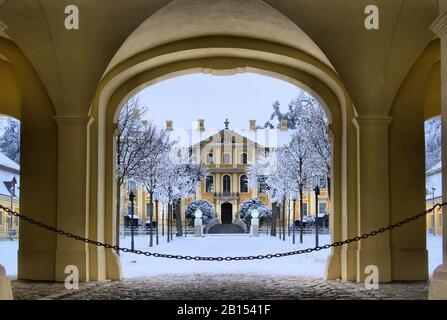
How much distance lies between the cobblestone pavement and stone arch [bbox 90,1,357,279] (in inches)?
53.6

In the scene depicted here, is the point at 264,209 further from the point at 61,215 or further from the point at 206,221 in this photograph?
the point at 61,215

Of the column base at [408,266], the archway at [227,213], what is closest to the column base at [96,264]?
the column base at [408,266]

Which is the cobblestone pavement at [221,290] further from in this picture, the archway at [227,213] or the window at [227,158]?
the window at [227,158]

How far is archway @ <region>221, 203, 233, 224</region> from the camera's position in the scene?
75.4 meters

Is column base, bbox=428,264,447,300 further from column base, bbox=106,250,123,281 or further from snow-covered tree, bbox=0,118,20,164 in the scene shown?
snow-covered tree, bbox=0,118,20,164

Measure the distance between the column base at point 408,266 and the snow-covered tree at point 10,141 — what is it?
4399 centimetres

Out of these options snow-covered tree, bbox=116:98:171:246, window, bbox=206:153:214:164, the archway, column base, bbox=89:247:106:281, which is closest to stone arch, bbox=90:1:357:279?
column base, bbox=89:247:106:281

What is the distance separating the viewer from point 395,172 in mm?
13312

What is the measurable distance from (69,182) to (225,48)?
450 centimetres

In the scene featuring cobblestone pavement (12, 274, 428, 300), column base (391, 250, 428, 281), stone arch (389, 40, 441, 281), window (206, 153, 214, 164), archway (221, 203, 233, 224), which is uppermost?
window (206, 153, 214, 164)

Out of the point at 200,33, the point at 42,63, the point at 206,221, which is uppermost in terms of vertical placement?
the point at 200,33

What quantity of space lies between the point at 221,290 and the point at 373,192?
374 cm

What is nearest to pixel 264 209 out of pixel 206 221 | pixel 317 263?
pixel 206 221
